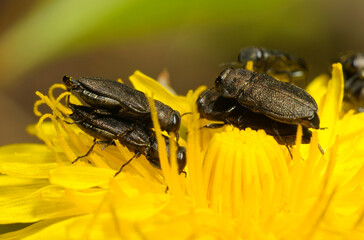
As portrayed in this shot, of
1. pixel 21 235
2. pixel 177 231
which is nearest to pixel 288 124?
pixel 177 231

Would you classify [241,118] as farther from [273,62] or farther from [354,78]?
[354,78]

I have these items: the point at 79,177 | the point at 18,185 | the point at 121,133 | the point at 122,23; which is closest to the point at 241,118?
the point at 121,133

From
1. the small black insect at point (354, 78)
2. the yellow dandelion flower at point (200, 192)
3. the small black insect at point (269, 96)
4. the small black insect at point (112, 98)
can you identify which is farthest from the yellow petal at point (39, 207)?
the small black insect at point (354, 78)

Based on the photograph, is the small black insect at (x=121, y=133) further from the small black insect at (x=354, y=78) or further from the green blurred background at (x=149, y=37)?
the green blurred background at (x=149, y=37)

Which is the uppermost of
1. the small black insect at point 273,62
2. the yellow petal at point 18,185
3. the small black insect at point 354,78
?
the small black insect at point 273,62

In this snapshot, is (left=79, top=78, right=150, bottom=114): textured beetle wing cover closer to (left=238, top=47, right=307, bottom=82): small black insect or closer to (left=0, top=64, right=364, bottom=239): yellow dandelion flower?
(left=0, top=64, right=364, bottom=239): yellow dandelion flower

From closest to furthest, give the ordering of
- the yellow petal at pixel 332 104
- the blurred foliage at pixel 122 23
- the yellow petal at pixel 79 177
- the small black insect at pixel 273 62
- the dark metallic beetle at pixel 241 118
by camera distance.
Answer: the yellow petal at pixel 79 177 < the dark metallic beetle at pixel 241 118 < the yellow petal at pixel 332 104 < the small black insect at pixel 273 62 < the blurred foliage at pixel 122 23

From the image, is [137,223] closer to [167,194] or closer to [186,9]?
[167,194]
